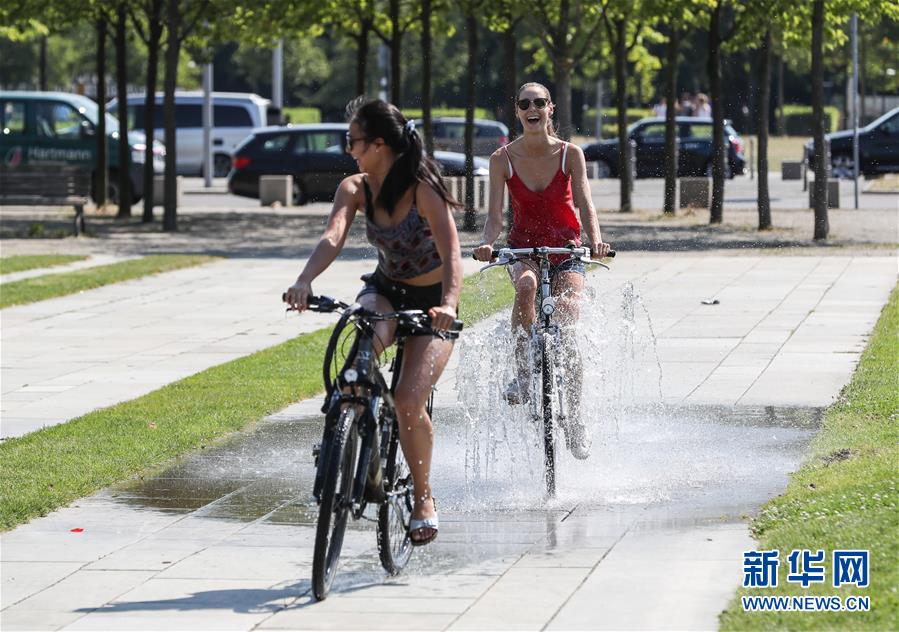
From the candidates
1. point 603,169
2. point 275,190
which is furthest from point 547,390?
point 603,169

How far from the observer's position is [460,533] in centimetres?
715

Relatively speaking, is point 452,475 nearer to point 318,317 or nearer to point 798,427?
point 798,427

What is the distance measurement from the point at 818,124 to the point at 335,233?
17.4m

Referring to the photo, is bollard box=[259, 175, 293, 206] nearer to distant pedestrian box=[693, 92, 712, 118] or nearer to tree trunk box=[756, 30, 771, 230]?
tree trunk box=[756, 30, 771, 230]

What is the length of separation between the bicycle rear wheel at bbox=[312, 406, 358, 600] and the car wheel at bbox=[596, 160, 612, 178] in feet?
122

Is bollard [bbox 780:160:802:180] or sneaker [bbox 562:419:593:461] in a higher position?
bollard [bbox 780:160:802:180]

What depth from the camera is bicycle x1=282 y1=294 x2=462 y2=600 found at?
19.2ft

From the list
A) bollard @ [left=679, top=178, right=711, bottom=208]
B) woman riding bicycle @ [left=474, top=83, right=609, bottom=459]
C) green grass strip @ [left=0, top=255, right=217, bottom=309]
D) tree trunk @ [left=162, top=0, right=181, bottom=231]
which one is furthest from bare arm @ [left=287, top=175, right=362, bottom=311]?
bollard @ [left=679, top=178, right=711, bottom=208]

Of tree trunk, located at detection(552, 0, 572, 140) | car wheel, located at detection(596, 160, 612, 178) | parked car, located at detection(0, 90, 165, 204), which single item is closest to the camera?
tree trunk, located at detection(552, 0, 572, 140)

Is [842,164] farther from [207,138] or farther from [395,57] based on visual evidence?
[395,57]

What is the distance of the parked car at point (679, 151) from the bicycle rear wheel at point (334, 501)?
35303 mm

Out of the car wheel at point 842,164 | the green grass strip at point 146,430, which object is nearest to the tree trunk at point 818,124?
the green grass strip at point 146,430

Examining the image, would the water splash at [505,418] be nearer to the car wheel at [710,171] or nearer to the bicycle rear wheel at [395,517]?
the bicycle rear wheel at [395,517]

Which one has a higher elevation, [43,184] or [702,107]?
[702,107]
